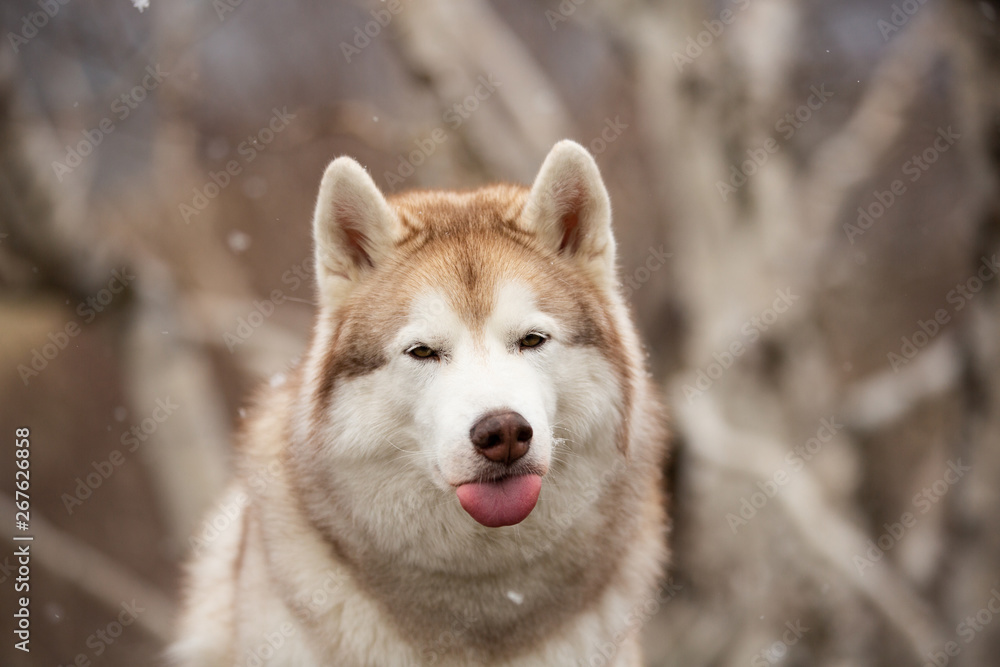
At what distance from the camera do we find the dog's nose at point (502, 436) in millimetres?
2299

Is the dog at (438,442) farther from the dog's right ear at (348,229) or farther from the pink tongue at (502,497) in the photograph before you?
the pink tongue at (502,497)

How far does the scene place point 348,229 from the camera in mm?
2906

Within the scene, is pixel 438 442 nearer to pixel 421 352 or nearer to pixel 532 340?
pixel 421 352

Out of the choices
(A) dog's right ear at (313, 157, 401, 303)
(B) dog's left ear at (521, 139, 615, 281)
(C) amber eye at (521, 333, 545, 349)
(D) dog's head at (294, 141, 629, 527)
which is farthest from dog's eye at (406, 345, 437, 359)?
(B) dog's left ear at (521, 139, 615, 281)

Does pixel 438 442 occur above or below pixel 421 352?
below

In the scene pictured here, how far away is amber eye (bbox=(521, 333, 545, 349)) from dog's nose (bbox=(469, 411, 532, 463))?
0.38m

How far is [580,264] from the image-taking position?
118 inches

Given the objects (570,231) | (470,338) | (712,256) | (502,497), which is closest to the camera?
(502,497)

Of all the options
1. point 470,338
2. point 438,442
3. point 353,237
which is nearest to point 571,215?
point 470,338

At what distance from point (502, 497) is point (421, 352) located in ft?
1.78

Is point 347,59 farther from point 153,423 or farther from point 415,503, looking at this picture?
point 415,503

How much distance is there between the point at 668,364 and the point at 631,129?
16.8 ft

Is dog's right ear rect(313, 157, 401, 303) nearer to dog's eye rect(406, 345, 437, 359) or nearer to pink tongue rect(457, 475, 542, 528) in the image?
dog's eye rect(406, 345, 437, 359)

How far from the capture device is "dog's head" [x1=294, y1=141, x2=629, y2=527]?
241 cm
